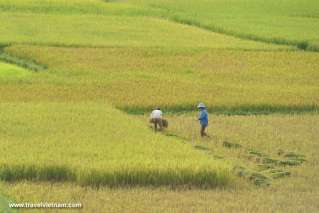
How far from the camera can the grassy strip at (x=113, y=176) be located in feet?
42.8

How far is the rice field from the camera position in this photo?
1302 cm

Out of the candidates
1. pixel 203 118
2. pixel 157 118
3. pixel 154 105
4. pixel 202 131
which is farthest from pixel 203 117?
pixel 154 105

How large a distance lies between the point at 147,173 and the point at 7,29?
21860 millimetres

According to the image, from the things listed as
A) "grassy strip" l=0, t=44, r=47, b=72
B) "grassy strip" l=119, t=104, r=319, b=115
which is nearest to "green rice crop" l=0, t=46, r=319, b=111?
"grassy strip" l=119, t=104, r=319, b=115

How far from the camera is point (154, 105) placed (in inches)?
812

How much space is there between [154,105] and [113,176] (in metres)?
7.64

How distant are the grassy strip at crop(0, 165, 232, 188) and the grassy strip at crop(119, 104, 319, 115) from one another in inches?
281

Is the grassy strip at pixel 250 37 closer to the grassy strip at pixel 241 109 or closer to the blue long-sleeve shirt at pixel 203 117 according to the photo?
the grassy strip at pixel 241 109

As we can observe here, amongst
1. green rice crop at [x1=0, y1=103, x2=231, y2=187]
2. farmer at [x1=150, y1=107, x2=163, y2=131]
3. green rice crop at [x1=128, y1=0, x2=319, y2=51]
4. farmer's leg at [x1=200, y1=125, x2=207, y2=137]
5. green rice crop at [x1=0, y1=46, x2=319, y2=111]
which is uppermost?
green rice crop at [x1=0, y1=103, x2=231, y2=187]

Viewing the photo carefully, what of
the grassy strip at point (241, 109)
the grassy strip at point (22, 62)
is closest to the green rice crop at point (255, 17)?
the grassy strip at point (22, 62)

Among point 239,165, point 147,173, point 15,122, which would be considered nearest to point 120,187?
point 147,173

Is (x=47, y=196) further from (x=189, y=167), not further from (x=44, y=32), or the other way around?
(x=44, y=32)

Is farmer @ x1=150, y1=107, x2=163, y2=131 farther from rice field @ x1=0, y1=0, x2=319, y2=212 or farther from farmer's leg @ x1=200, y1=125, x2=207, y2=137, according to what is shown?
farmer's leg @ x1=200, y1=125, x2=207, y2=137

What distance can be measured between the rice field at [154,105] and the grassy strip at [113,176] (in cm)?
2
